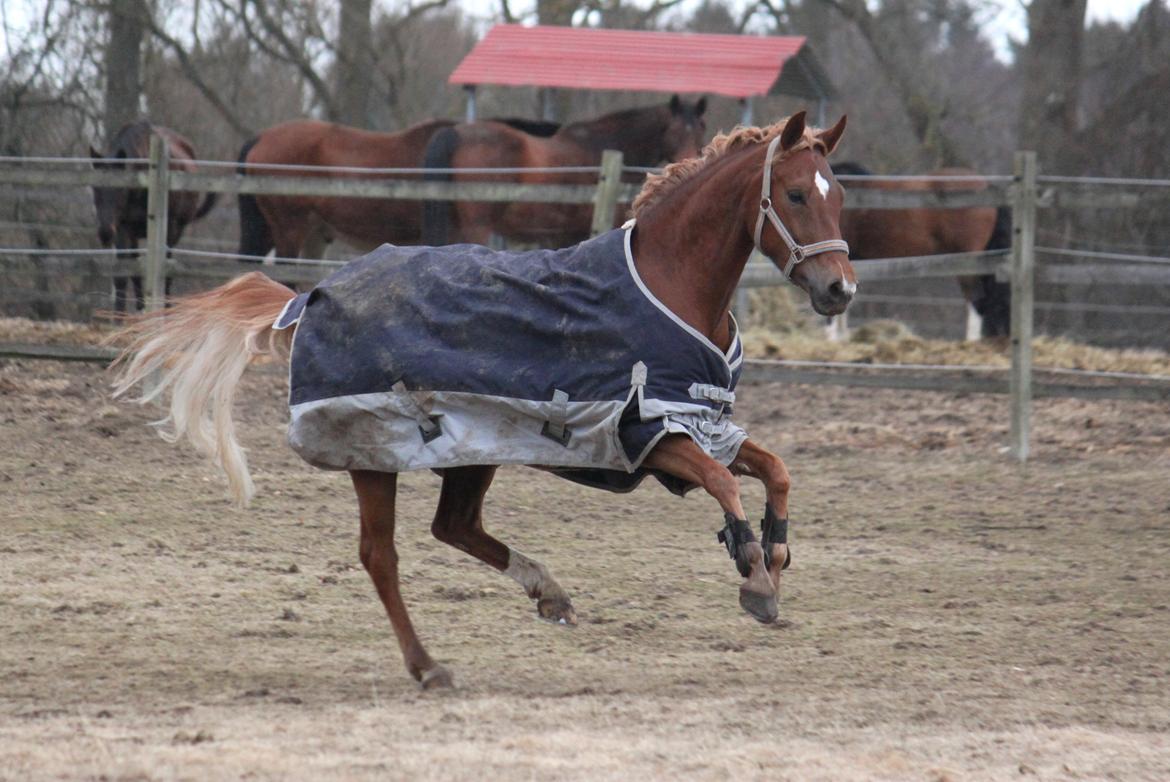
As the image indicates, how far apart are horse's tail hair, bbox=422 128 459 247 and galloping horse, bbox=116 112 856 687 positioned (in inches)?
239

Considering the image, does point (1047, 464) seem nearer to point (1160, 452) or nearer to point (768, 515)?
point (1160, 452)

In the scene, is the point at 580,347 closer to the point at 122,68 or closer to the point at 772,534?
the point at 772,534

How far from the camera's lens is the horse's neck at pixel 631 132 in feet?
37.4

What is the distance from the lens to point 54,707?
3605mm

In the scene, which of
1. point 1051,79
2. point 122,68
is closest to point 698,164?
point 122,68

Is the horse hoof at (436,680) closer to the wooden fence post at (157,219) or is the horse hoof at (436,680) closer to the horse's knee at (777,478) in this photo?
the horse's knee at (777,478)

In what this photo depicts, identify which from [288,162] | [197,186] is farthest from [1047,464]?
[288,162]

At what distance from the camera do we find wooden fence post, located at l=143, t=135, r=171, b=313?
8828 mm

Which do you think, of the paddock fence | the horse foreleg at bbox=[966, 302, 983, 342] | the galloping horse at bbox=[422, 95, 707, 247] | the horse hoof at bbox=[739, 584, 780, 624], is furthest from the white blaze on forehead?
the horse foreleg at bbox=[966, 302, 983, 342]

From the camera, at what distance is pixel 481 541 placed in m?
4.55

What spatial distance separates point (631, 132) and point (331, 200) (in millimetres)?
2388

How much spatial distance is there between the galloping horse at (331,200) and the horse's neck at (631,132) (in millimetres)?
311

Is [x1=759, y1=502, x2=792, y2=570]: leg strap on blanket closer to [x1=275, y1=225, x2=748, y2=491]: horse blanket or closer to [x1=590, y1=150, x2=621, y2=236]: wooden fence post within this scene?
[x1=275, y1=225, x2=748, y2=491]: horse blanket

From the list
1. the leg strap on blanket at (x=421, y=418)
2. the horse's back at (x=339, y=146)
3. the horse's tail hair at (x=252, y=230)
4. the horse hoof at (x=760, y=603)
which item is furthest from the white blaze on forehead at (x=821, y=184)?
the horse's tail hair at (x=252, y=230)
